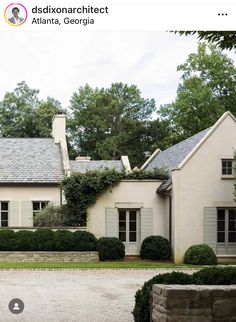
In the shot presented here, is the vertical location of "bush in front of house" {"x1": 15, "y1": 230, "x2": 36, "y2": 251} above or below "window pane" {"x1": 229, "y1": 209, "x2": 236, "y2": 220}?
below

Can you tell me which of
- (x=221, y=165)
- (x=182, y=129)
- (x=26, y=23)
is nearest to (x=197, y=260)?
(x=221, y=165)

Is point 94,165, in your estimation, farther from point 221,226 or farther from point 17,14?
point 17,14

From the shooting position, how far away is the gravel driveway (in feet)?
25.0

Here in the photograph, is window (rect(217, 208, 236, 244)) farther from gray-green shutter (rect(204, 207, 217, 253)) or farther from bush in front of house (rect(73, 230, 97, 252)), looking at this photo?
bush in front of house (rect(73, 230, 97, 252))

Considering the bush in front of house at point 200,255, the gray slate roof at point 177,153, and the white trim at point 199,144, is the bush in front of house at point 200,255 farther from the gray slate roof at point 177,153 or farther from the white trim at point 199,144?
the gray slate roof at point 177,153

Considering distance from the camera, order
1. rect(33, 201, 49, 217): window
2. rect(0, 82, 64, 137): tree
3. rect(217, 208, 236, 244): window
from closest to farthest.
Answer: rect(0, 82, 64, 137): tree
rect(217, 208, 236, 244): window
rect(33, 201, 49, 217): window

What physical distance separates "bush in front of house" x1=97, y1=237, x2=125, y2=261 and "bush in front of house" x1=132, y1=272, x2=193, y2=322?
12.0m

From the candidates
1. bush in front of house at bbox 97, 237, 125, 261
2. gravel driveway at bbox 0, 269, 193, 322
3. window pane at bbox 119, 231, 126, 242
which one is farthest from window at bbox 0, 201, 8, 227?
gravel driveway at bbox 0, 269, 193, 322

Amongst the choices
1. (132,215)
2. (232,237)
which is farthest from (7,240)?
(232,237)

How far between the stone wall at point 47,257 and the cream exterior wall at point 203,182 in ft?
10.7

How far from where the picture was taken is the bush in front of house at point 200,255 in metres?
19.0

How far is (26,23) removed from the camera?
446cm

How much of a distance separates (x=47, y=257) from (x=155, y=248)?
362 cm

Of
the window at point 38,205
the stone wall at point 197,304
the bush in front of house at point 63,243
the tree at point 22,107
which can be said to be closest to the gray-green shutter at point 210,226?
the bush in front of house at point 63,243
